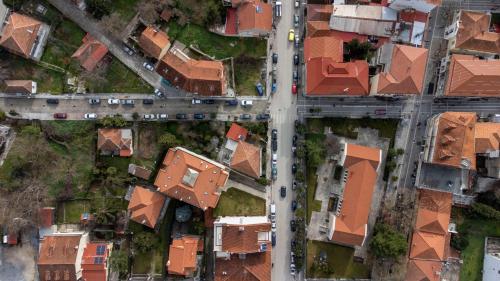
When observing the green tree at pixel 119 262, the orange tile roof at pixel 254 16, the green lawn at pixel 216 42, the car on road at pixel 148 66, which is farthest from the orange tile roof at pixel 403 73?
the green tree at pixel 119 262

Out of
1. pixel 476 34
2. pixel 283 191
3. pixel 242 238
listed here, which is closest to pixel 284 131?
pixel 283 191

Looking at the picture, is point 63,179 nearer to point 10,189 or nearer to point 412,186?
point 10,189

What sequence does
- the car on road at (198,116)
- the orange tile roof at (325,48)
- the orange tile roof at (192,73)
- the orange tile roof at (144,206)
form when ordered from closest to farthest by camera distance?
the orange tile roof at (192,73) → the orange tile roof at (325,48) → the orange tile roof at (144,206) → the car on road at (198,116)

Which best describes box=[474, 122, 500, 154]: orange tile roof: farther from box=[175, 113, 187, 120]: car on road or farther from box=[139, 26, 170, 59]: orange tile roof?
box=[139, 26, 170, 59]: orange tile roof

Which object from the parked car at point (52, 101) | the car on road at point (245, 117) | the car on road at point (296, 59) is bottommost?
the car on road at point (245, 117)

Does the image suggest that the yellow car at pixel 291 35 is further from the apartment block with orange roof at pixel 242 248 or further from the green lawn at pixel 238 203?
the apartment block with orange roof at pixel 242 248

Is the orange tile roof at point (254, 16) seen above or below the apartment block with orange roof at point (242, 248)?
above

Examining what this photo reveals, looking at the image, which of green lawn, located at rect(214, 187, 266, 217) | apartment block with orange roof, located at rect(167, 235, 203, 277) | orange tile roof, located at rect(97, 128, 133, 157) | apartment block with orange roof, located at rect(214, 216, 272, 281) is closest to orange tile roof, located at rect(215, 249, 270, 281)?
apartment block with orange roof, located at rect(214, 216, 272, 281)
